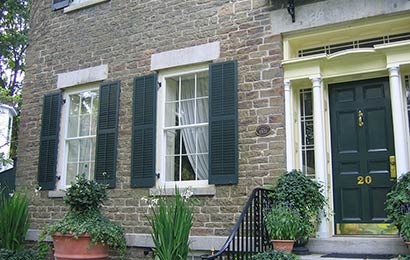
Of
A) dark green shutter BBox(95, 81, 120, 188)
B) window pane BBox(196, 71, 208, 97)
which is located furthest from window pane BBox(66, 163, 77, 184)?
window pane BBox(196, 71, 208, 97)

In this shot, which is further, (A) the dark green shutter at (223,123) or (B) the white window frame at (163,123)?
(B) the white window frame at (163,123)

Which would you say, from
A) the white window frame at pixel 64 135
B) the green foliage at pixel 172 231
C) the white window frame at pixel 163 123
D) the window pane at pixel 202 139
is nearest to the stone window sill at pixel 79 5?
the white window frame at pixel 64 135

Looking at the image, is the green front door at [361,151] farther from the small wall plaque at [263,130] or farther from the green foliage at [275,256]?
the green foliage at [275,256]

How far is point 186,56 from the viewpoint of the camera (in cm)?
740

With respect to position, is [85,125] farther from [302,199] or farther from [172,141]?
[302,199]

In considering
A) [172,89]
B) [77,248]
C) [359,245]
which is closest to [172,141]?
[172,89]

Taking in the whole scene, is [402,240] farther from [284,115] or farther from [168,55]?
[168,55]

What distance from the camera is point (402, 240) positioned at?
5266mm

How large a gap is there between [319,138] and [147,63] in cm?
331

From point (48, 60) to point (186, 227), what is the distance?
212 inches

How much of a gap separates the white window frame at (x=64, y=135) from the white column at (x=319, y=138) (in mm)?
4190

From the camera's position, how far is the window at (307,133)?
6516 mm

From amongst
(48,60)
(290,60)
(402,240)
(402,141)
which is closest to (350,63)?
(290,60)

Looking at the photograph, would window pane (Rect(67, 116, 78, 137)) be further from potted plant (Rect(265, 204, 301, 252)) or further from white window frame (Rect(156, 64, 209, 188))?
potted plant (Rect(265, 204, 301, 252))
